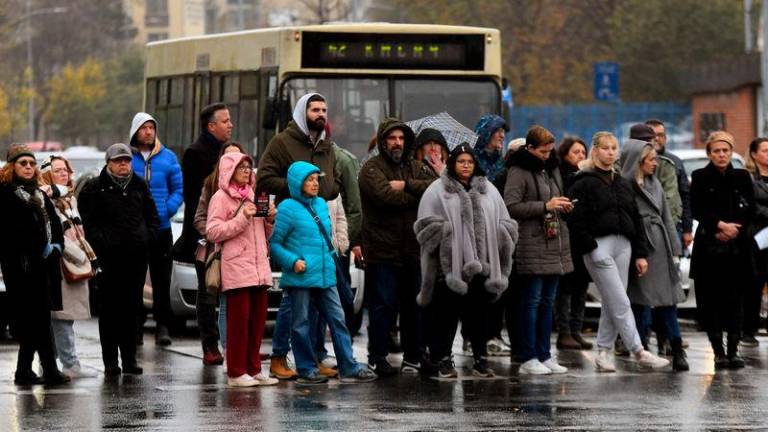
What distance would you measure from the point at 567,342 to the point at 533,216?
2578 mm

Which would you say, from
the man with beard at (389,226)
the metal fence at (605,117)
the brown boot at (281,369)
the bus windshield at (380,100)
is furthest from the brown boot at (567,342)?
the metal fence at (605,117)

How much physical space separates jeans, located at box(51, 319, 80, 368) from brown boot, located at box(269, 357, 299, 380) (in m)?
1.47

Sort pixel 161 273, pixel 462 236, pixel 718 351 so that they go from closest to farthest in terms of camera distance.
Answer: pixel 462 236
pixel 718 351
pixel 161 273

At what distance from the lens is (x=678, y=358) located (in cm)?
1491

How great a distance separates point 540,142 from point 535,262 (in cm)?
85

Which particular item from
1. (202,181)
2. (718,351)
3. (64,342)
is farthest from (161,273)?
(718,351)

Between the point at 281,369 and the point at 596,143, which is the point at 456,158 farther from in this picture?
the point at 281,369

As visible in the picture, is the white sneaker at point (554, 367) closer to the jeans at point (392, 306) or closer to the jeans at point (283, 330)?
the jeans at point (392, 306)

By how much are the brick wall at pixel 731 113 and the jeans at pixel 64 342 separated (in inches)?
1082

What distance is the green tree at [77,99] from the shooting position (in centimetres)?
8094

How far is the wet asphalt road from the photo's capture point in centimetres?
1163

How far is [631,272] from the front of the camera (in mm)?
15219

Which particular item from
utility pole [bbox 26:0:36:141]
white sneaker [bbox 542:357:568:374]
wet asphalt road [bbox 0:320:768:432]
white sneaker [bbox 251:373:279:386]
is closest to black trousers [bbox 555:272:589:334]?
wet asphalt road [bbox 0:320:768:432]

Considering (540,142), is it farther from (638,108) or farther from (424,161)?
(638,108)
